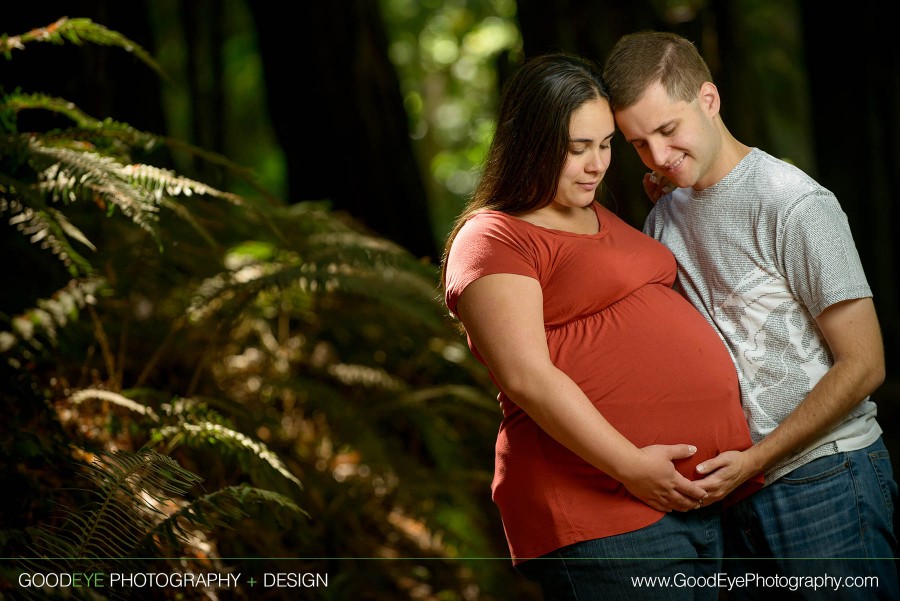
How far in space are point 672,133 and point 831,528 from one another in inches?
38.5

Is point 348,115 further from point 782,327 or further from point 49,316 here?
point 782,327

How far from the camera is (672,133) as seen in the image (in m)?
1.85

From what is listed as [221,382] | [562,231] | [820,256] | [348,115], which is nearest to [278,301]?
[221,382]

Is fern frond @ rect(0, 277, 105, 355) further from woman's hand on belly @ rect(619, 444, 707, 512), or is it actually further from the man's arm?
the man's arm

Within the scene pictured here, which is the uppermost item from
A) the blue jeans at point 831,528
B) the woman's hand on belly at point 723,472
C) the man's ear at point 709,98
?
the man's ear at point 709,98

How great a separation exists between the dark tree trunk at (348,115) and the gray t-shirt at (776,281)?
115 inches

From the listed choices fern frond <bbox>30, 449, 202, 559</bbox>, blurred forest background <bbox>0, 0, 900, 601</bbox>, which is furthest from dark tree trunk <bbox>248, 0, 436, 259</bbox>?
fern frond <bbox>30, 449, 202, 559</bbox>

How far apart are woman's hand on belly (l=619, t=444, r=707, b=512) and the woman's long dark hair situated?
0.60 metres

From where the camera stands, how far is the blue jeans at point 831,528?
5.89 feet

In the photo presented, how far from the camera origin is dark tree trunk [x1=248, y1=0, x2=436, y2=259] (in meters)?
4.68

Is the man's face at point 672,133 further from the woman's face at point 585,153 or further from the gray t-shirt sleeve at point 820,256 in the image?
the gray t-shirt sleeve at point 820,256

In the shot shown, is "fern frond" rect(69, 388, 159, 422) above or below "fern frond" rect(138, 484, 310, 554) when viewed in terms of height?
above

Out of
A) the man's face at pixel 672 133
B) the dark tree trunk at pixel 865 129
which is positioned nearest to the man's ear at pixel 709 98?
the man's face at pixel 672 133

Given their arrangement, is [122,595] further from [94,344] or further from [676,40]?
[676,40]
